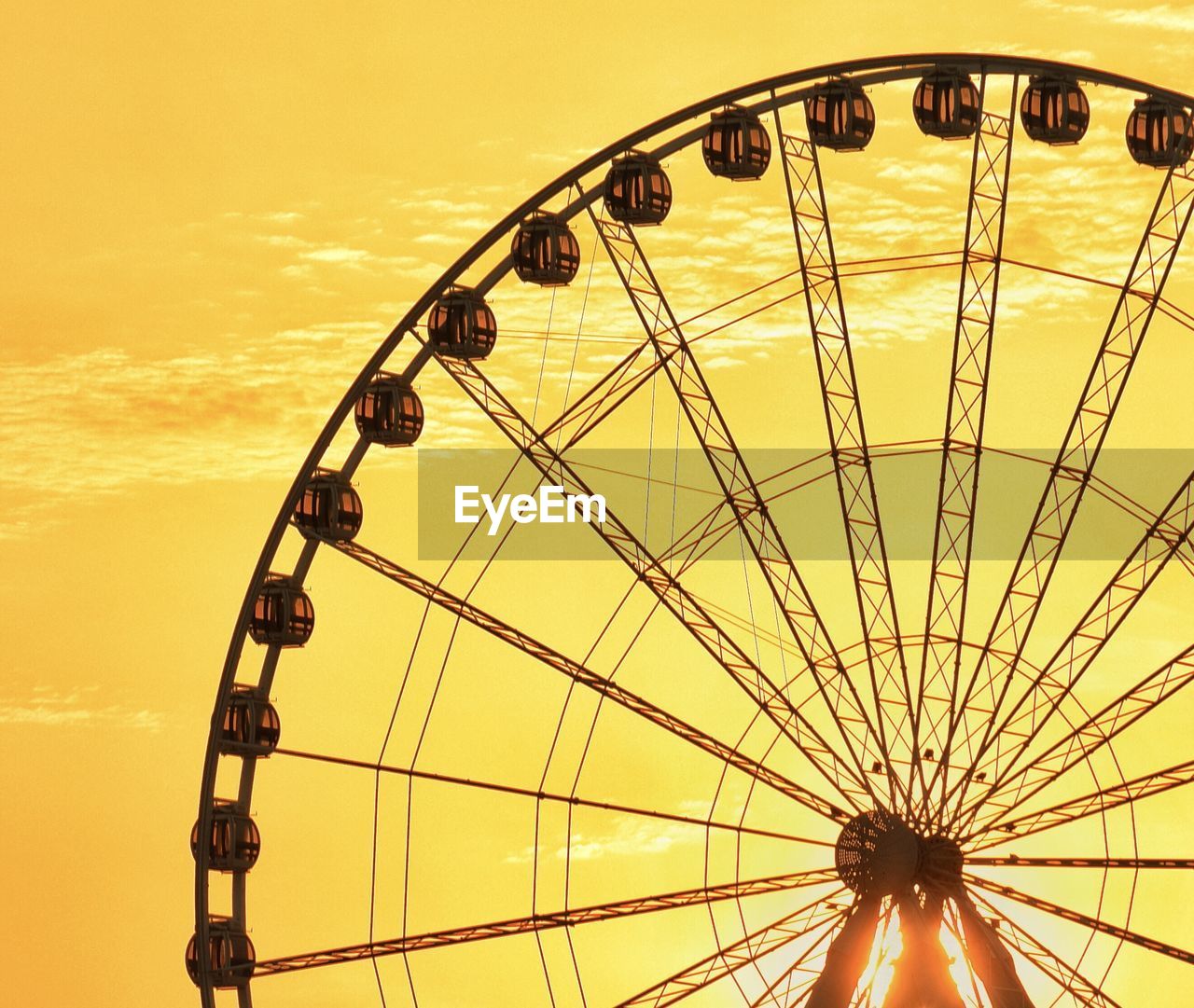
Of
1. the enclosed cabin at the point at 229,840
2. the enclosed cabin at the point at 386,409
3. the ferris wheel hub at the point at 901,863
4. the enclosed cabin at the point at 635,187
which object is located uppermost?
the enclosed cabin at the point at 635,187

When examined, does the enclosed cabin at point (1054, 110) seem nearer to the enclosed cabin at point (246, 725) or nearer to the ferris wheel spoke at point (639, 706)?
the ferris wheel spoke at point (639, 706)

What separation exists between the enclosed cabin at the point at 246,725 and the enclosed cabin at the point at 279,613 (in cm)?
103

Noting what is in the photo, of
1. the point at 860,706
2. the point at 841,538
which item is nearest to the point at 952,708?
the point at 860,706

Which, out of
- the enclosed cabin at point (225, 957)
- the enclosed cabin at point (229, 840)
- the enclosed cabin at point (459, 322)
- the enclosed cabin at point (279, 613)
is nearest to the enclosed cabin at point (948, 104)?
the enclosed cabin at point (459, 322)

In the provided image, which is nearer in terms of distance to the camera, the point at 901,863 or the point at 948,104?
the point at 901,863

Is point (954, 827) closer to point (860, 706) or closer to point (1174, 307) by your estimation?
point (860, 706)

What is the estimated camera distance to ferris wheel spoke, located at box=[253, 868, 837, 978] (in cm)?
4950

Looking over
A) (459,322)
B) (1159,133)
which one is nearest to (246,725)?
(459,322)

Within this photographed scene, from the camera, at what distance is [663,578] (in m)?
50.3

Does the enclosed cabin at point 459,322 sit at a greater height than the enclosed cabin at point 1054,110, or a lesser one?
lesser

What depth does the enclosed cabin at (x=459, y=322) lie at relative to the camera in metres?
53.6

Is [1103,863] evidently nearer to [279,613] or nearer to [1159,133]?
[1159,133]

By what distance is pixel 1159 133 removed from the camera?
163 feet

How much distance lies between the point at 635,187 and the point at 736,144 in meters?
1.82
